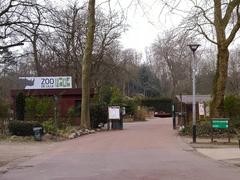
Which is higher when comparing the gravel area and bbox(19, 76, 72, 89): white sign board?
bbox(19, 76, 72, 89): white sign board

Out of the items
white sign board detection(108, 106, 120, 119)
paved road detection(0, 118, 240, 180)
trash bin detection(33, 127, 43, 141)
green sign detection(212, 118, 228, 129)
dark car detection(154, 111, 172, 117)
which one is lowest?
paved road detection(0, 118, 240, 180)

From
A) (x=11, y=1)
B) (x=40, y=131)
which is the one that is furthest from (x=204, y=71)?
(x=11, y=1)

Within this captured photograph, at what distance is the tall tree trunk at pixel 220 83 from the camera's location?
36.8 m

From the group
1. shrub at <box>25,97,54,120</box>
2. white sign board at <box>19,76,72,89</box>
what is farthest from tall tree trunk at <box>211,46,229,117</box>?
white sign board at <box>19,76,72,89</box>

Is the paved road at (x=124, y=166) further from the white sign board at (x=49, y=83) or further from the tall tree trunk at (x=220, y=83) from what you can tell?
the white sign board at (x=49, y=83)

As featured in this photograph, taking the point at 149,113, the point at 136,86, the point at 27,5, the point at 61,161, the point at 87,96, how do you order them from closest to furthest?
1. the point at 61,161
2. the point at 27,5
3. the point at 87,96
4. the point at 149,113
5. the point at 136,86

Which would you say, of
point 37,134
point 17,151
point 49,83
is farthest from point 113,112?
point 17,151

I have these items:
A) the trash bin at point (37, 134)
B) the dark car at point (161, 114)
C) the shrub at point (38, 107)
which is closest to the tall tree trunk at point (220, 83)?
the trash bin at point (37, 134)

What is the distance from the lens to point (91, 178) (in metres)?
15.2

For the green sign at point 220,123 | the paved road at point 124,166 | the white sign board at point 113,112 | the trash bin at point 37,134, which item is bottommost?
the paved road at point 124,166

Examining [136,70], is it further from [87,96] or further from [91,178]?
[91,178]

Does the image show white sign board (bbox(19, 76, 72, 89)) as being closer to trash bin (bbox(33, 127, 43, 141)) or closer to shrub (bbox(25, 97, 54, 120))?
shrub (bbox(25, 97, 54, 120))

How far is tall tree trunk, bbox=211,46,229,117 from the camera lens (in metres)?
36.8

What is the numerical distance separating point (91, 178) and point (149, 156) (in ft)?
23.5
